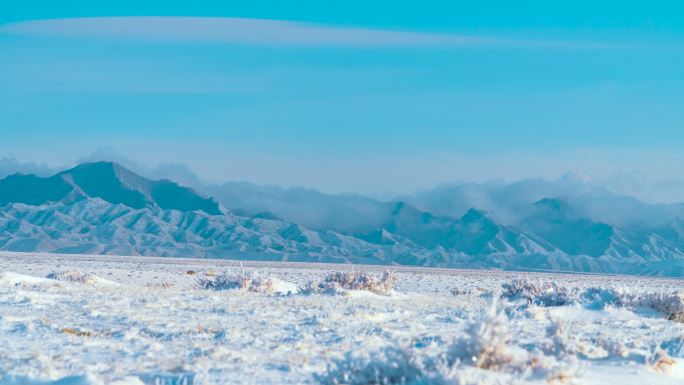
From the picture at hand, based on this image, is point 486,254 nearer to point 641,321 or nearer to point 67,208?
point 67,208

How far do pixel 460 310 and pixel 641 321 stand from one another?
3353 millimetres

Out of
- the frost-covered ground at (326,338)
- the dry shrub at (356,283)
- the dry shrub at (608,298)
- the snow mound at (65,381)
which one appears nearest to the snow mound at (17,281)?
the frost-covered ground at (326,338)

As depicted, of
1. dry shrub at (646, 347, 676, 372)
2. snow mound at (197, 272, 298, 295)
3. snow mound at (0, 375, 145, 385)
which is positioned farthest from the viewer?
snow mound at (197, 272, 298, 295)

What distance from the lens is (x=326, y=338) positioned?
13.5m

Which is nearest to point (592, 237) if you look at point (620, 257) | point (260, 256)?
point (620, 257)

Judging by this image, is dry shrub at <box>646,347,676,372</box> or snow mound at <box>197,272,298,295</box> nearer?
dry shrub at <box>646,347,676,372</box>

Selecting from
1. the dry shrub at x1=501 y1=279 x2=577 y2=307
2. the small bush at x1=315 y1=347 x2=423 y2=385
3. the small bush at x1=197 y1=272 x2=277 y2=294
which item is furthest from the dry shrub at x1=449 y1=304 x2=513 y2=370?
the small bush at x1=197 y1=272 x2=277 y2=294

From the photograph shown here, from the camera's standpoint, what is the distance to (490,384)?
8758 millimetres

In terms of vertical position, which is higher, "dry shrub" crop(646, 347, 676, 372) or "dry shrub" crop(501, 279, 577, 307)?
"dry shrub" crop(646, 347, 676, 372)

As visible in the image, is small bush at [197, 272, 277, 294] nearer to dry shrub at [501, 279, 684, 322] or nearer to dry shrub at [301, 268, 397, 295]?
dry shrub at [301, 268, 397, 295]

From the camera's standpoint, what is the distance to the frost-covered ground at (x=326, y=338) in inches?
383

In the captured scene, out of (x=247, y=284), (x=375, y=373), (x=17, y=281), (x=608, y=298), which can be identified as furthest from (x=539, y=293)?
(x=375, y=373)

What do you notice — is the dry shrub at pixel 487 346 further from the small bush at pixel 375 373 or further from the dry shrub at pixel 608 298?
the dry shrub at pixel 608 298

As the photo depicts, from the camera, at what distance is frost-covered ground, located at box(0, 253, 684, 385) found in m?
9.73
